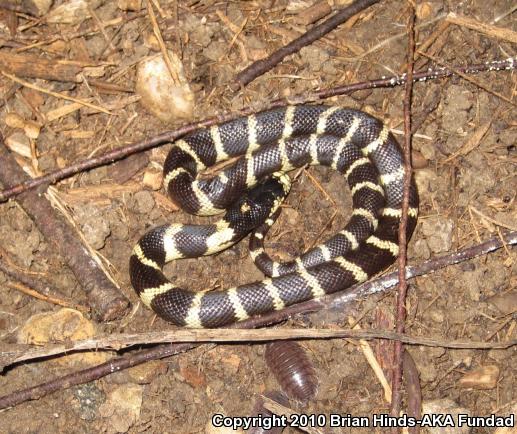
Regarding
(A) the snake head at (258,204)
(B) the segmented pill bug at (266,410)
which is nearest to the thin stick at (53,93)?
(A) the snake head at (258,204)

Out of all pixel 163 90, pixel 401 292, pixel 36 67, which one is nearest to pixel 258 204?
pixel 163 90

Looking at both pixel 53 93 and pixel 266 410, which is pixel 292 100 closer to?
pixel 53 93

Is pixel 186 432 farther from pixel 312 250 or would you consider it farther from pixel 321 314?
pixel 312 250

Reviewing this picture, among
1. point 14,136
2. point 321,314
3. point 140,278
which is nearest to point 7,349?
point 140,278

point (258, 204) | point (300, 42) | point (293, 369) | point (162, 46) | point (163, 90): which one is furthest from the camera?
point (300, 42)

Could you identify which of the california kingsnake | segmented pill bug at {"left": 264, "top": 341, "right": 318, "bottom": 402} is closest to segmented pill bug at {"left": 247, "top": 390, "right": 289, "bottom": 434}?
segmented pill bug at {"left": 264, "top": 341, "right": 318, "bottom": 402}
